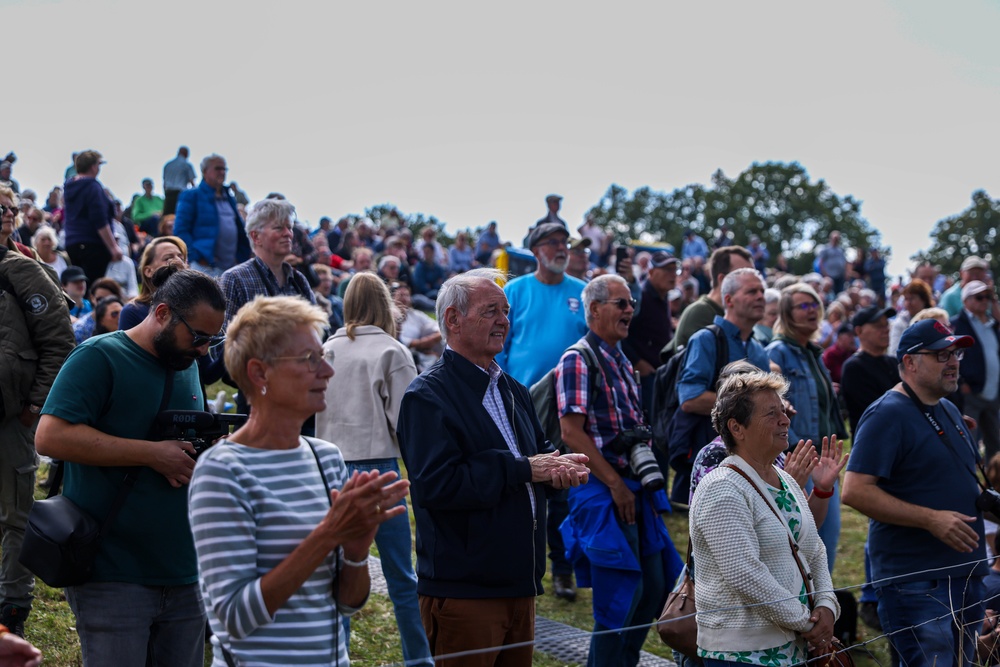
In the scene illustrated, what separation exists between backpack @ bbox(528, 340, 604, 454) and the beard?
2140 millimetres

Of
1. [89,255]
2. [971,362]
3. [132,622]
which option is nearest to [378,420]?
[132,622]

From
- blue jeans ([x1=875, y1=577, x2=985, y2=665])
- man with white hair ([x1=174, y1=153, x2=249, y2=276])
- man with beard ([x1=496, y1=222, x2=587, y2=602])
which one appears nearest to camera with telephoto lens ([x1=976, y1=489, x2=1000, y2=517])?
blue jeans ([x1=875, y1=577, x2=985, y2=665])

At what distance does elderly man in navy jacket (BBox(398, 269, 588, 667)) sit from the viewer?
12.3ft

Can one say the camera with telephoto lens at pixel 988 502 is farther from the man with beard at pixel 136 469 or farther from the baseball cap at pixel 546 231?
the man with beard at pixel 136 469

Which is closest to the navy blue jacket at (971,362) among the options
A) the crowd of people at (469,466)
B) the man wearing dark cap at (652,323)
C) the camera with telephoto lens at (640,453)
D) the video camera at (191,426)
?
the crowd of people at (469,466)

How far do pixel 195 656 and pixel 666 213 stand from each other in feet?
263

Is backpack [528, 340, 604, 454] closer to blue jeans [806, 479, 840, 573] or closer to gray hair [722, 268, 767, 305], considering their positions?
gray hair [722, 268, 767, 305]

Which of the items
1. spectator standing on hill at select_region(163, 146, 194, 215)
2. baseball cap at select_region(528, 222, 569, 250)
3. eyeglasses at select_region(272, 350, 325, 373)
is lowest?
eyeglasses at select_region(272, 350, 325, 373)

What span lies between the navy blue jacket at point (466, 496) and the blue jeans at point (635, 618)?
1132mm

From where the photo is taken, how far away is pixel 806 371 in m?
6.57

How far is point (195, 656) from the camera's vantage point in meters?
3.70

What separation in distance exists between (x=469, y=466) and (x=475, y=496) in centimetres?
12

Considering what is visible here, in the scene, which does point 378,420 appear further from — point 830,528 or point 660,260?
point 660,260

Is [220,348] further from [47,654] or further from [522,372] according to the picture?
[522,372]
